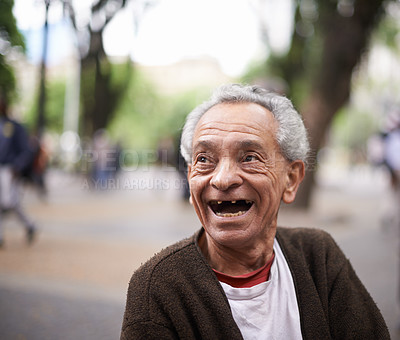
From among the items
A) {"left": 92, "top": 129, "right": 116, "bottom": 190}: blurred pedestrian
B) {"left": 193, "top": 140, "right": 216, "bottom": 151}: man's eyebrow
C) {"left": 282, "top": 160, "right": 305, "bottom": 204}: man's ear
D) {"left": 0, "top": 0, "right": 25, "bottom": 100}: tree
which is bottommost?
{"left": 92, "top": 129, "right": 116, "bottom": 190}: blurred pedestrian

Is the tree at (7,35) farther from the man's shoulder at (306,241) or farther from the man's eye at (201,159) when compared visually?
the man's shoulder at (306,241)

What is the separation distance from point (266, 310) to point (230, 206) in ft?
1.45

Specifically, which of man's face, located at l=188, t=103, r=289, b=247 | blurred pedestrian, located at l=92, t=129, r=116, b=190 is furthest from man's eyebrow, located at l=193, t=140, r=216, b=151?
blurred pedestrian, located at l=92, t=129, r=116, b=190

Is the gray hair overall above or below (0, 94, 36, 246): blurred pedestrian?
above

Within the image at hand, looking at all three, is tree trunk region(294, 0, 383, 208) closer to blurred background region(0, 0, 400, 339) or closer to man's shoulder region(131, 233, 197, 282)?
blurred background region(0, 0, 400, 339)

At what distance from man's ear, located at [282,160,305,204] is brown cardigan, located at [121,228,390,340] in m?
0.20

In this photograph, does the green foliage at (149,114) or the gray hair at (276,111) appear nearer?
the gray hair at (276,111)

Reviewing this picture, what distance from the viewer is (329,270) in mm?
1895

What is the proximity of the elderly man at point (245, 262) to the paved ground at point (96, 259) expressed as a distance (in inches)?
82.4

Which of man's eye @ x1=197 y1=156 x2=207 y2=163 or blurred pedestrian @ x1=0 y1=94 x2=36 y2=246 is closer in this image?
man's eye @ x1=197 y1=156 x2=207 y2=163

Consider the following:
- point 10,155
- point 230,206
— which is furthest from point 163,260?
point 10,155

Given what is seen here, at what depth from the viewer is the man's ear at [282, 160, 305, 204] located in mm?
2006

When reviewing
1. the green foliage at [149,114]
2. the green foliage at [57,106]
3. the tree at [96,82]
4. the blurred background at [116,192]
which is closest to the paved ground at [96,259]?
the blurred background at [116,192]

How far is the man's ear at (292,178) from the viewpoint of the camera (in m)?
2.01
